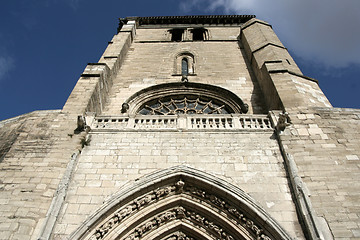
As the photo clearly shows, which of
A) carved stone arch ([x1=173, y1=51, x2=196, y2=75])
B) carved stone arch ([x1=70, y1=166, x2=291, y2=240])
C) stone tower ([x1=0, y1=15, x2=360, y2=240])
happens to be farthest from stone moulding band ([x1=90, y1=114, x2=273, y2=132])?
Answer: carved stone arch ([x1=173, y1=51, x2=196, y2=75])

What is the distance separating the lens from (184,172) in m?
5.29

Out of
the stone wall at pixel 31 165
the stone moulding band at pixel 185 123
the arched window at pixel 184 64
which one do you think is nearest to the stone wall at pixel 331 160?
the stone moulding band at pixel 185 123

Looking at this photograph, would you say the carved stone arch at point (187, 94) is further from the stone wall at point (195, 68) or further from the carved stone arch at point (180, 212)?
the carved stone arch at point (180, 212)

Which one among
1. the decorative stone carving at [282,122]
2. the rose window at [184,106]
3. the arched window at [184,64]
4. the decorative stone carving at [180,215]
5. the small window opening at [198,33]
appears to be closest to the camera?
the decorative stone carving at [180,215]

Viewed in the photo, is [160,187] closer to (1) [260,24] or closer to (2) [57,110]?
(2) [57,110]

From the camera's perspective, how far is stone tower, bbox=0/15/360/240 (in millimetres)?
4477

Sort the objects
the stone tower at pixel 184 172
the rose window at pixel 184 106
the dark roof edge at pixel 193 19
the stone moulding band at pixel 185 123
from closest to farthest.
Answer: the stone tower at pixel 184 172 < the stone moulding band at pixel 185 123 < the rose window at pixel 184 106 < the dark roof edge at pixel 193 19

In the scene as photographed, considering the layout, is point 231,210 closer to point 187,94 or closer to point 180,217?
point 180,217

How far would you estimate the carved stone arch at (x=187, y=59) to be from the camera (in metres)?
10.3

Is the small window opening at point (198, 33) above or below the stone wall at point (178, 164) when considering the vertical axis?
above

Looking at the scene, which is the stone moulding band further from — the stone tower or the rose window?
the rose window

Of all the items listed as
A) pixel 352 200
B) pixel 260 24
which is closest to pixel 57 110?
pixel 352 200

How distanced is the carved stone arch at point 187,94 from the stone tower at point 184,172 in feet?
3.40

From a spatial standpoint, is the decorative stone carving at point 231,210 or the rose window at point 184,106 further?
the rose window at point 184,106
